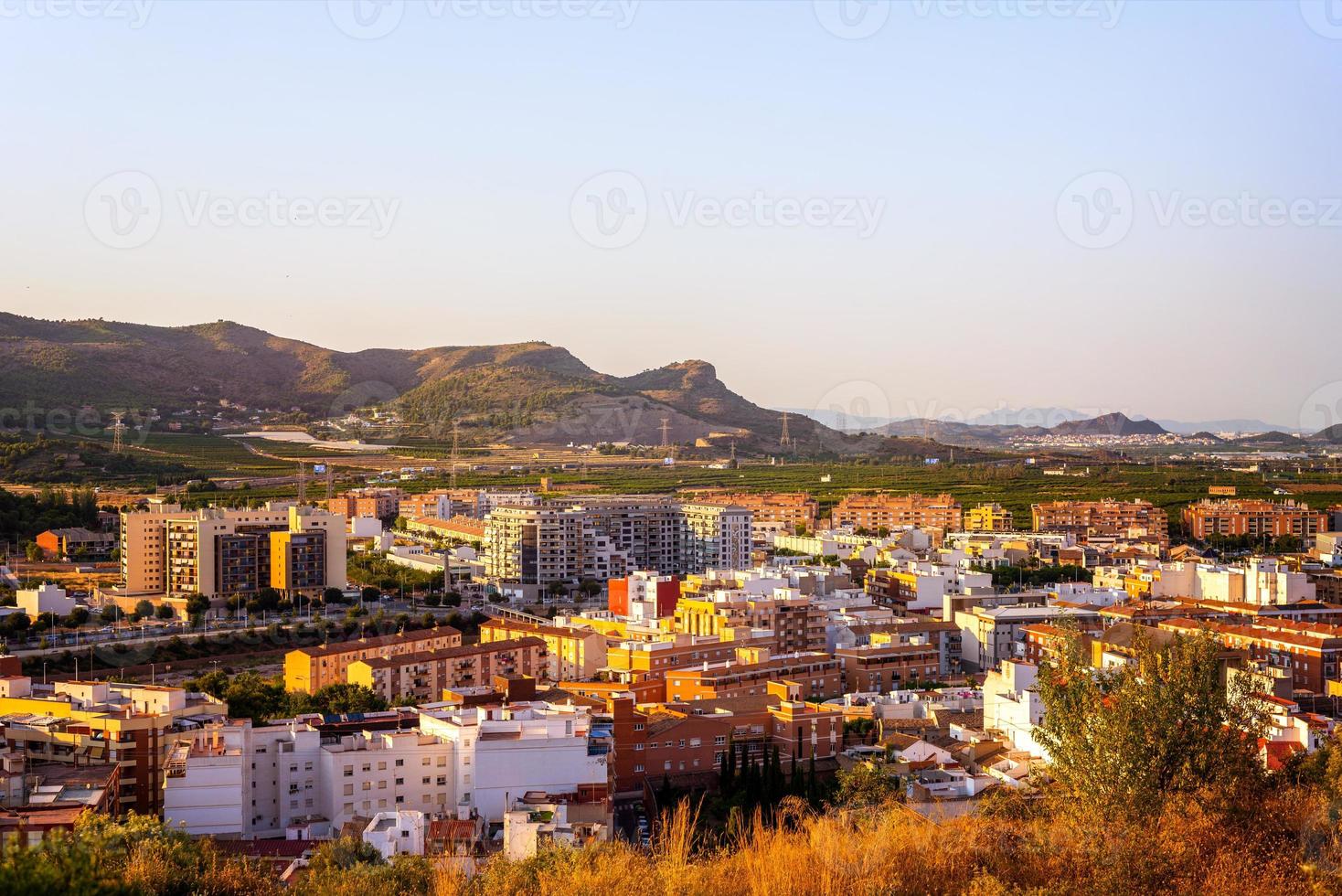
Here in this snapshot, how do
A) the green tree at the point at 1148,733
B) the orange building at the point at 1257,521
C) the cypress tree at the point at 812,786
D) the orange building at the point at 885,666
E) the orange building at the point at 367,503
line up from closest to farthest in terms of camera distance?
1. the green tree at the point at 1148,733
2. the cypress tree at the point at 812,786
3. the orange building at the point at 885,666
4. the orange building at the point at 1257,521
5. the orange building at the point at 367,503

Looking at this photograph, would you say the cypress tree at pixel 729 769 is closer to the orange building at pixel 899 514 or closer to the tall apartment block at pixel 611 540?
the tall apartment block at pixel 611 540

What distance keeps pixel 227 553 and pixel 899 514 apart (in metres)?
18.0

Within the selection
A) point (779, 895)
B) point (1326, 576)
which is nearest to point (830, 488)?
point (1326, 576)

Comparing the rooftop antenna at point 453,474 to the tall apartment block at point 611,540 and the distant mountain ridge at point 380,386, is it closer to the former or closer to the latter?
the distant mountain ridge at point 380,386

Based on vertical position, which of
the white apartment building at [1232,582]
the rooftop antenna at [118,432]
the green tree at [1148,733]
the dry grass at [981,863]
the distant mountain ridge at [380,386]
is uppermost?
the distant mountain ridge at [380,386]

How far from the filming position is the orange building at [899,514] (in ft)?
110

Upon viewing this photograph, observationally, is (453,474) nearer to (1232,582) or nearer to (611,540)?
(611,540)

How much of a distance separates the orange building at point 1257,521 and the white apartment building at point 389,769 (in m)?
24.2

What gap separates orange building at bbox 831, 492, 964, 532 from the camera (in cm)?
3356

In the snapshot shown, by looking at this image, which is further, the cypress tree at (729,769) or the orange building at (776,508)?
the orange building at (776,508)

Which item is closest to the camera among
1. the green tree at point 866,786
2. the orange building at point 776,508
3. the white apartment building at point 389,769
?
the green tree at point 866,786

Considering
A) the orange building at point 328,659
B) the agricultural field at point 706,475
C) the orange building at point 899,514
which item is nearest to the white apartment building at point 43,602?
the orange building at point 328,659

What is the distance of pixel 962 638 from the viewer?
17.1 metres

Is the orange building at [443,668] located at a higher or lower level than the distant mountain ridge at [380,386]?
lower
